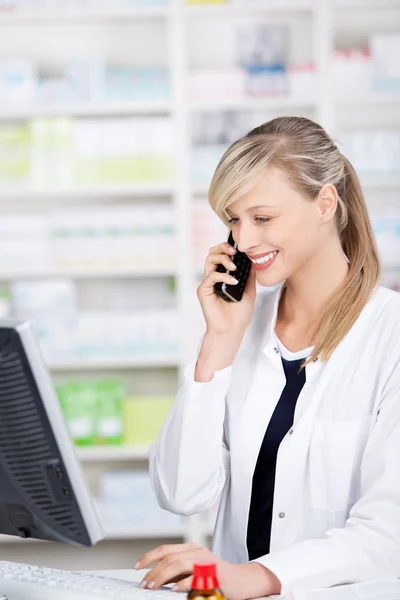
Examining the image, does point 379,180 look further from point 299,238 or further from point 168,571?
point 168,571

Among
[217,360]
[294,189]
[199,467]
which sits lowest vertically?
[199,467]

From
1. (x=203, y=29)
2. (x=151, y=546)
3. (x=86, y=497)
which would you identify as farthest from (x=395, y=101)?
(x=86, y=497)

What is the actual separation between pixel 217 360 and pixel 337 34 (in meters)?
2.86

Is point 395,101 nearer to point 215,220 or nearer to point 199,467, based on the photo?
point 215,220

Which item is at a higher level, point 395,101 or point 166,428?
point 395,101

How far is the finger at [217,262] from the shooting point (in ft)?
5.97

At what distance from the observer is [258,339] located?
182 cm

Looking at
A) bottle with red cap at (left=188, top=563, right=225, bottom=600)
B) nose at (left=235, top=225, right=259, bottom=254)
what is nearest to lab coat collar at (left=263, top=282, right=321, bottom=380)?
nose at (left=235, top=225, right=259, bottom=254)

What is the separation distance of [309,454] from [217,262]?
48cm

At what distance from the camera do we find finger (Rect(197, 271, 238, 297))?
5.91ft

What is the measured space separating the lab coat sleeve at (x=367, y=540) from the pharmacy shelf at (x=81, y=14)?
2847mm

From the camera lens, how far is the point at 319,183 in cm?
169

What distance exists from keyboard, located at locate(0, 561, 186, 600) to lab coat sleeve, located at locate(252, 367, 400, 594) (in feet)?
0.66

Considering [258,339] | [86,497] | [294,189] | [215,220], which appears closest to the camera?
[86,497]
